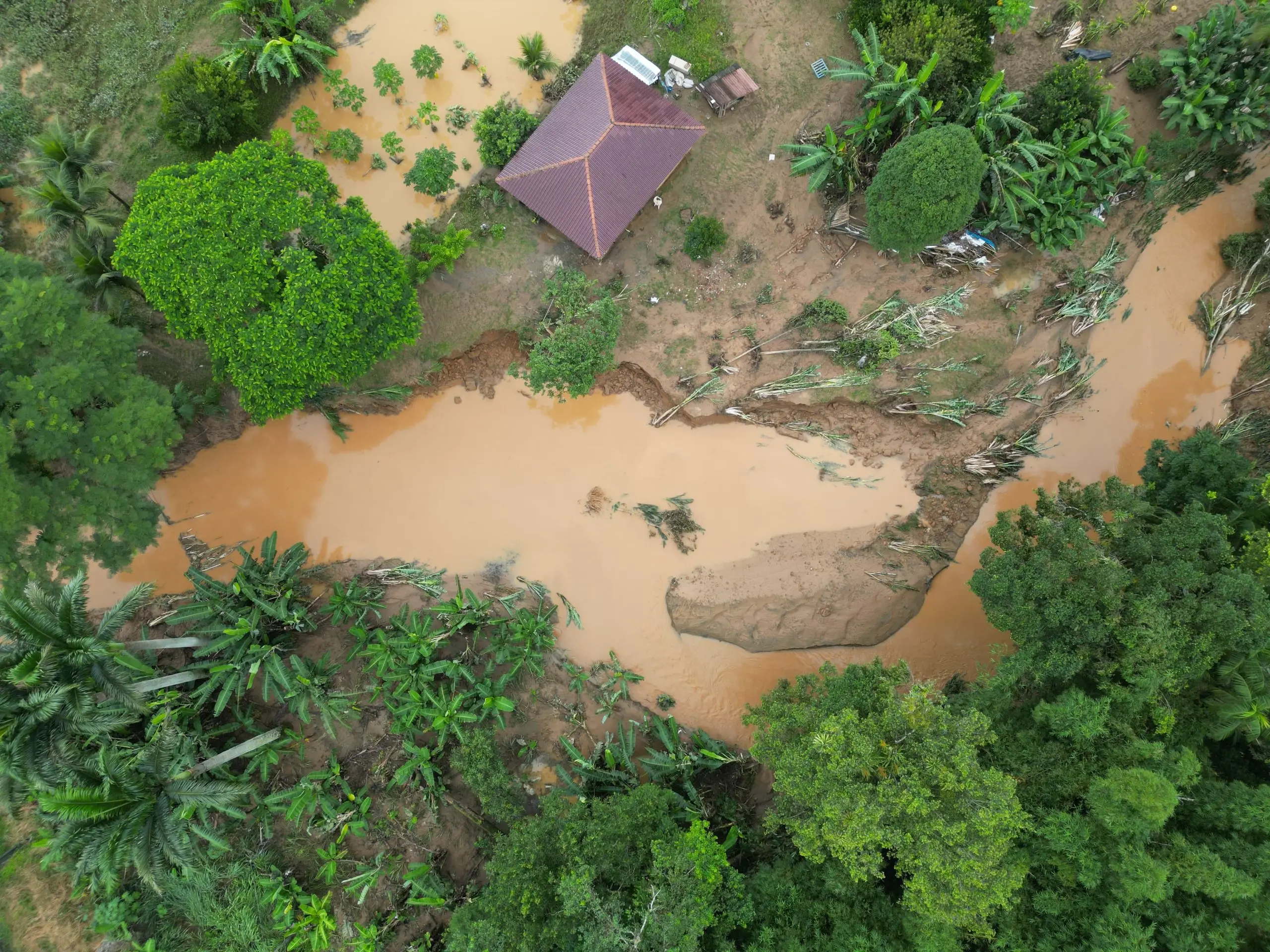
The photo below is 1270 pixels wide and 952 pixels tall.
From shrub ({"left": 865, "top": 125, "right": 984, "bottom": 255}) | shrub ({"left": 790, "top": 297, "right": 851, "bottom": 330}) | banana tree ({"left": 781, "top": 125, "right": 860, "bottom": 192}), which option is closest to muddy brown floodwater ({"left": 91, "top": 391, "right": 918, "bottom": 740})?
shrub ({"left": 790, "top": 297, "right": 851, "bottom": 330})

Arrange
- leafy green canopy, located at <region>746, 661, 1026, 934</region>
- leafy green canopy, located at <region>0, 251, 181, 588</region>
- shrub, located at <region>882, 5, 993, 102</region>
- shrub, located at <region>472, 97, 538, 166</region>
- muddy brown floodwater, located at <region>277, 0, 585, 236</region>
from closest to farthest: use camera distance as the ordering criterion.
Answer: leafy green canopy, located at <region>746, 661, 1026, 934</region>
leafy green canopy, located at <region>0, 251, 181, 588</region>
shrub, located at <region>882, 5, 993, 102</region>
shrub, located at <region>472, 97, 538, 166</region>
muddy brown floodwater, located at <region>277, 0, 585, 236</region>

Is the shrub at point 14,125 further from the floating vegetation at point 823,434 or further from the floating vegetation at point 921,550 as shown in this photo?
the floating vegetation at point 921,550

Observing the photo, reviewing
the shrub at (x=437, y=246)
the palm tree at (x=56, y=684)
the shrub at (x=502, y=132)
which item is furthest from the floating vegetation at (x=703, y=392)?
the palm tree at (x=56, y=684)

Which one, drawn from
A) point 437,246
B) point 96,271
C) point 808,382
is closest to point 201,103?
point 96,271

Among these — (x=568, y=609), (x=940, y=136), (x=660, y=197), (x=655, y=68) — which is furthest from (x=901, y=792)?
(x=655, y=68)

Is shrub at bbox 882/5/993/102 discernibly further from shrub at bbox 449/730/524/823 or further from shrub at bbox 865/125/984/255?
shrub at bbox 449/730/524/823

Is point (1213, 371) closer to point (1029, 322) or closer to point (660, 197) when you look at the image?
point (1029, 322)
